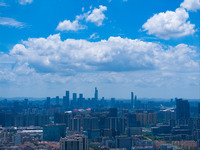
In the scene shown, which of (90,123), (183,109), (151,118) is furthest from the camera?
(151,118)

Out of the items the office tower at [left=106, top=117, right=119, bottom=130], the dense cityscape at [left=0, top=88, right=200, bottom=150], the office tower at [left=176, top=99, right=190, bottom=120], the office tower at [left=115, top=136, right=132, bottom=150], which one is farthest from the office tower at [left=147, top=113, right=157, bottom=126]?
the office tower at [left=115, top=136, right=132, bottom=150]

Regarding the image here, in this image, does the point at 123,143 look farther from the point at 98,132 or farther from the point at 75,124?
the point at 75,124

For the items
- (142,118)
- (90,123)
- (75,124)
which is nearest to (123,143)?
(90,123)

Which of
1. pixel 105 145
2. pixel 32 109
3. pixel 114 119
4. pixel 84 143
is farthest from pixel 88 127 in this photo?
pixel 32 109

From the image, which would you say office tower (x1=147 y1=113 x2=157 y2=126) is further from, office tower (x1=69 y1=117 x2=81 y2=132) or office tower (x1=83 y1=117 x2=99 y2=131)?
office tower (x1=69 y1=117 x2=81 y2=132)

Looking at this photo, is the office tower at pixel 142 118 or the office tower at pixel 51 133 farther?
the office tower at pixel 142 118

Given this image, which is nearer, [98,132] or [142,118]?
[98,132]

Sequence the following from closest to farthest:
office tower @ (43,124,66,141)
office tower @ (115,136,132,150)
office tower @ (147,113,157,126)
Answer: office tower @ (115,136,132,150)
office tower @ (43,124,66,141)
office tower @ (147,113,157,126)

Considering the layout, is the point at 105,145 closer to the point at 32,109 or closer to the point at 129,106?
the point at 32,109

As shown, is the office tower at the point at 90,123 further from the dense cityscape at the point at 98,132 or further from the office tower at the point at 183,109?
the office tower at the point at 183,109

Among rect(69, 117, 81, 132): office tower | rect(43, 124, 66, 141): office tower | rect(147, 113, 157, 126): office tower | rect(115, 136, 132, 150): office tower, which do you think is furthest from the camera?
rect(147, 113, 157, 126): office tower

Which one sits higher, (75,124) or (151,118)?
(75,124)

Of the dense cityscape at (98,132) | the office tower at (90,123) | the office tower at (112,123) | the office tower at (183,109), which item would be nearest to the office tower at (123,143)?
the dense cityscape at (98,132)
